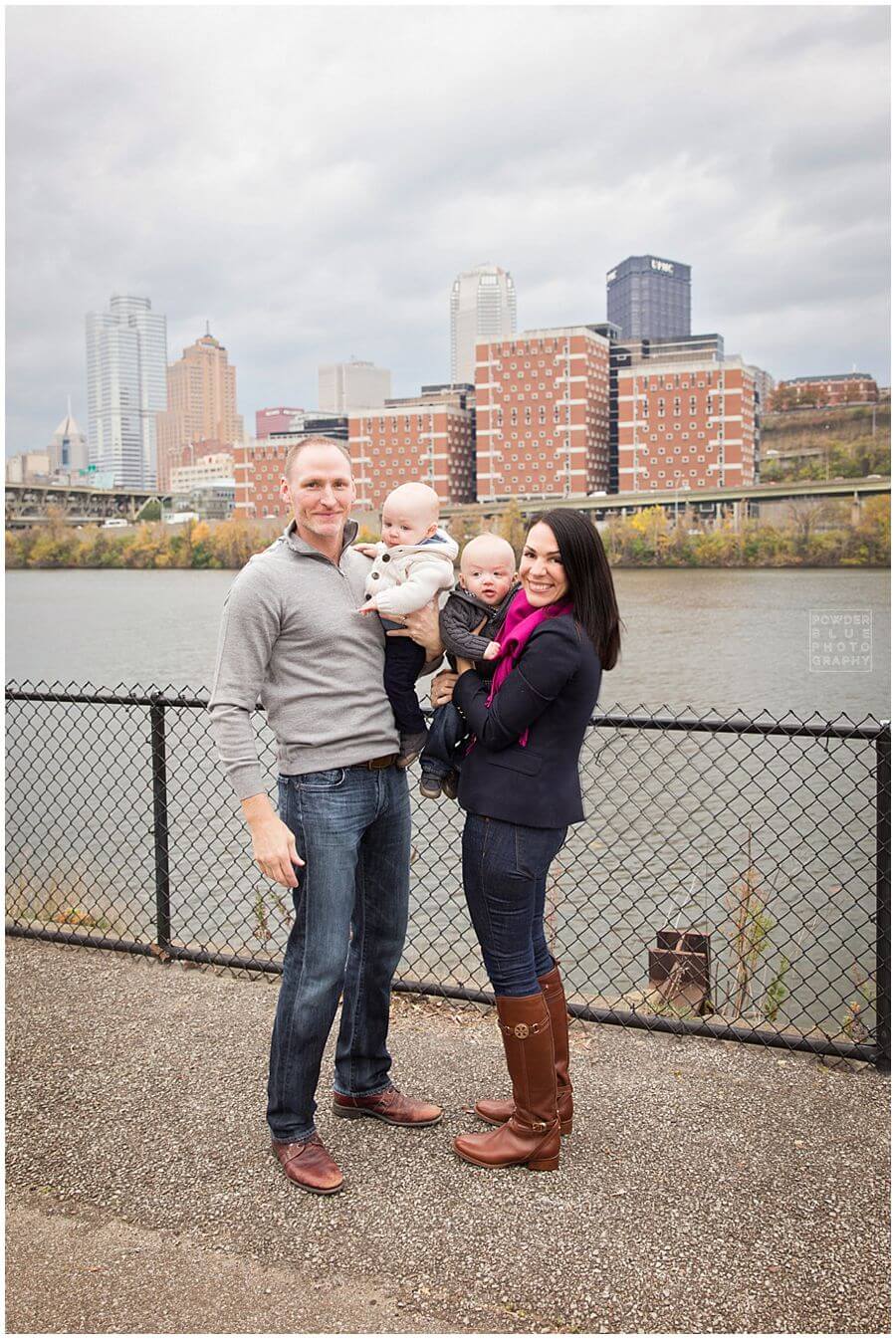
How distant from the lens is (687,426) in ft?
346

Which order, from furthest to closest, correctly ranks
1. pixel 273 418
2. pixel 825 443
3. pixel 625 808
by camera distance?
pixel 273 418
pixel 825 443
pixel 625 808

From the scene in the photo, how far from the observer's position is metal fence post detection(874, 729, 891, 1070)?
11.8 ft

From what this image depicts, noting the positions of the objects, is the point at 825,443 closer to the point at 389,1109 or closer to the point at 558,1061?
the point at 558,1061

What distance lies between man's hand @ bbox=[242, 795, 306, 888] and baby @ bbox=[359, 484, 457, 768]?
44cm

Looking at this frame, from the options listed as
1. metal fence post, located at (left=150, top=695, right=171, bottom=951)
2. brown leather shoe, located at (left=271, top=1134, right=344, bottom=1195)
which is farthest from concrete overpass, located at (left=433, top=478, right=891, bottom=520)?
brown leather shoe, located at (left=271, top=1134, right=344, bottom=1195)

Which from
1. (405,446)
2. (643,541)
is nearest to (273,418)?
(405,446)

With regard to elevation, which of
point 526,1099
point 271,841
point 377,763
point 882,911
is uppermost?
point 377,763

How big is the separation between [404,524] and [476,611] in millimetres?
306

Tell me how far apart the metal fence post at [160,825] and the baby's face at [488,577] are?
210 centimetres

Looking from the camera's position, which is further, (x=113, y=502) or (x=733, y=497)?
(x=733, y=497)

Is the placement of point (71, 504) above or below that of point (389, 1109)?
above

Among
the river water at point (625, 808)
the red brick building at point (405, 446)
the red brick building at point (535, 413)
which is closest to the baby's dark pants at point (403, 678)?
the river water at point (625, 808)

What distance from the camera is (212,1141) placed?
3.19 meters

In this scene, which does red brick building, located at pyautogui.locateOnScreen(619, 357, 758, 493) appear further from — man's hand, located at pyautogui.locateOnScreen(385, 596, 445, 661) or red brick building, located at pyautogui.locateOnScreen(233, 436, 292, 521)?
man's hand, located at pyautogui.locateOnScreen(385, 596, 445, 661)
